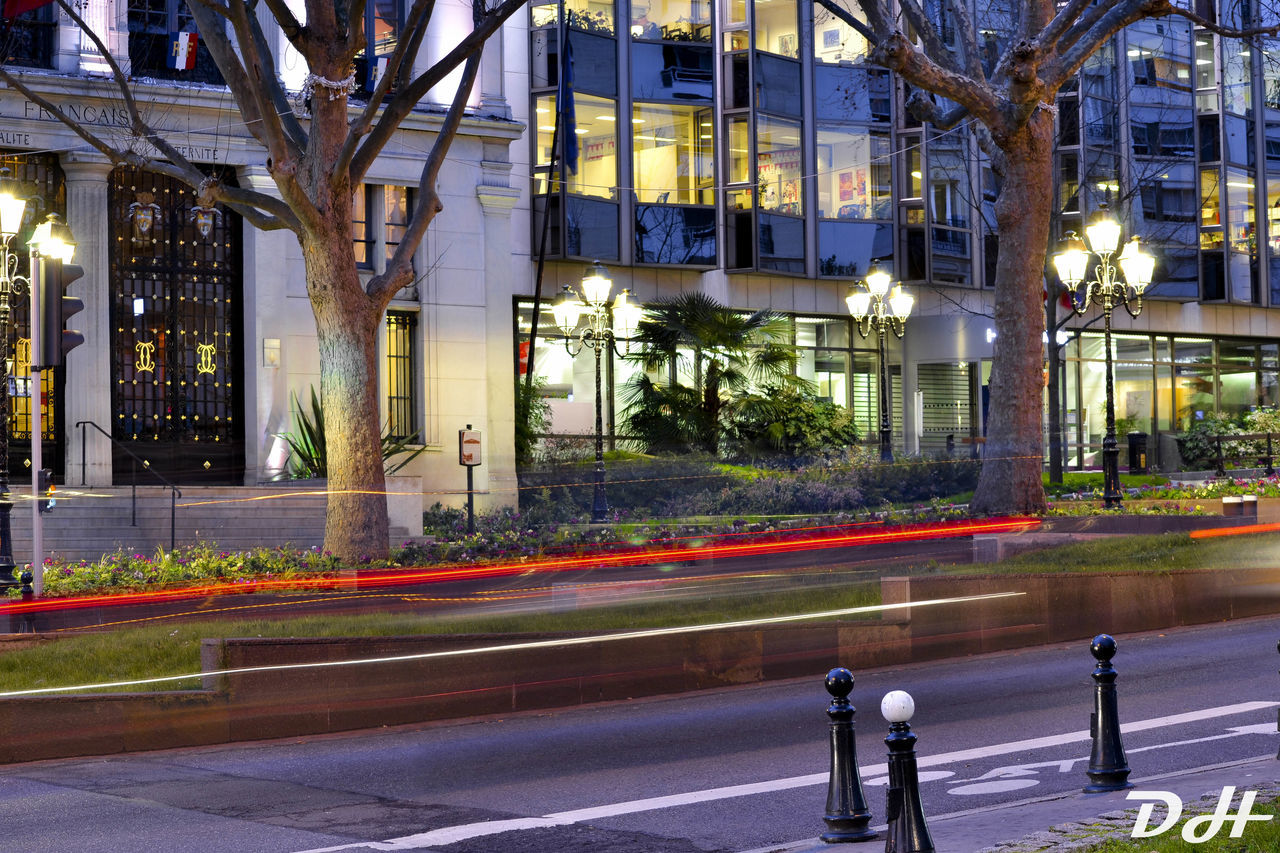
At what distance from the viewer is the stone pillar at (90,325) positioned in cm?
2617

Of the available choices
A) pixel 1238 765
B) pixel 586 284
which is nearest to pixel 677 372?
pixel 586 284

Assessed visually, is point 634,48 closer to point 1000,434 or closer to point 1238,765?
point 1000,434

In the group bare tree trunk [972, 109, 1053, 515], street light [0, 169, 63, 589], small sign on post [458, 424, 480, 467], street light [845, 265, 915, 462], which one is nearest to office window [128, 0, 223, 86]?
small sign on post [458, 424, 480, 467]

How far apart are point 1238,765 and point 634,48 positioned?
29383 millimetres

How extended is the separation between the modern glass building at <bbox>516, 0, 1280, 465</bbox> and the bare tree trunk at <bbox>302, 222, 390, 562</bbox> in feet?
47.8

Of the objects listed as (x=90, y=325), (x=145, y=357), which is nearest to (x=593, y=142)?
(x=145, y=357)

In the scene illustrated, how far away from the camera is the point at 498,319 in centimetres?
3053

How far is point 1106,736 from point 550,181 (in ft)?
85.3

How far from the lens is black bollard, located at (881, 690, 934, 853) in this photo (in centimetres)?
653

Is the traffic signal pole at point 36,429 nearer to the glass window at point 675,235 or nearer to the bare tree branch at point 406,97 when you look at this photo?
the bare tree branch at point 406,97

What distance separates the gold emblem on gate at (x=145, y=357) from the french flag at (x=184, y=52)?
16.3 feet

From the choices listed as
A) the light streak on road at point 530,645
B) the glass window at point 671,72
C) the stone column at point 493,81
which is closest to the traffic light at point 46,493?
the light streak on road at point 530,645

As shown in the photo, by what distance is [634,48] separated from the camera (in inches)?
1412

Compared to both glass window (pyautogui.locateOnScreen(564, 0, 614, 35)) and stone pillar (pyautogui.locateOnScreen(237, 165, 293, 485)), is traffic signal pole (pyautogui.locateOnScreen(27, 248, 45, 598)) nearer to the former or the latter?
stone pillar (pyautogui.locateOnScreen(237, 165, 293, 485))
